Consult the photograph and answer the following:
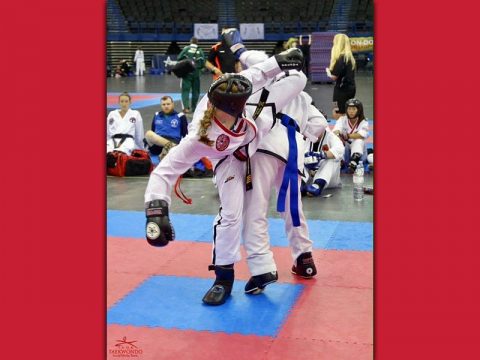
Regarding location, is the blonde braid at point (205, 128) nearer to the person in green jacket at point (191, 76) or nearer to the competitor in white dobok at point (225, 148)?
the competitor in white dobok at point (225, 148)

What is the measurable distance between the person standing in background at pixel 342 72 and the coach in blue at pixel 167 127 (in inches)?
92.0

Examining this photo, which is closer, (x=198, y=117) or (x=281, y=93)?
(x=198, y=117)

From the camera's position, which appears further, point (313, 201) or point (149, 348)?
point (313, 201)

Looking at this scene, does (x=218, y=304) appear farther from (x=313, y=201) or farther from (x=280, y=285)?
(x=313, y=201)

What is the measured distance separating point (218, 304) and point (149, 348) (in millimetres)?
822

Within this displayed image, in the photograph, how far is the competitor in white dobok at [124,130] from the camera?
9.79 metres

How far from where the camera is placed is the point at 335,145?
831 cm

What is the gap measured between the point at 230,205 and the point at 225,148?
0.55 m

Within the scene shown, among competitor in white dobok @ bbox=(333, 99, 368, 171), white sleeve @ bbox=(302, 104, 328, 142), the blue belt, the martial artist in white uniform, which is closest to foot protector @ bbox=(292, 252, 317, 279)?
the martial artist in white uniform

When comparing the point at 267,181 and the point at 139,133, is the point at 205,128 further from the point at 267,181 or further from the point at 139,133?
the point at 139,133

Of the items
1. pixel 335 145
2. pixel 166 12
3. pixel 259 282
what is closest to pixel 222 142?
pixel 259 282

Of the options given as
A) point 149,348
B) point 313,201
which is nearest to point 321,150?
point 313,201

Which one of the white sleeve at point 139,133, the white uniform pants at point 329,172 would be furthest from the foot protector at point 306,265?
the white sleeve at point 139,133

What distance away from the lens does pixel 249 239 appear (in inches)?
→ 193
